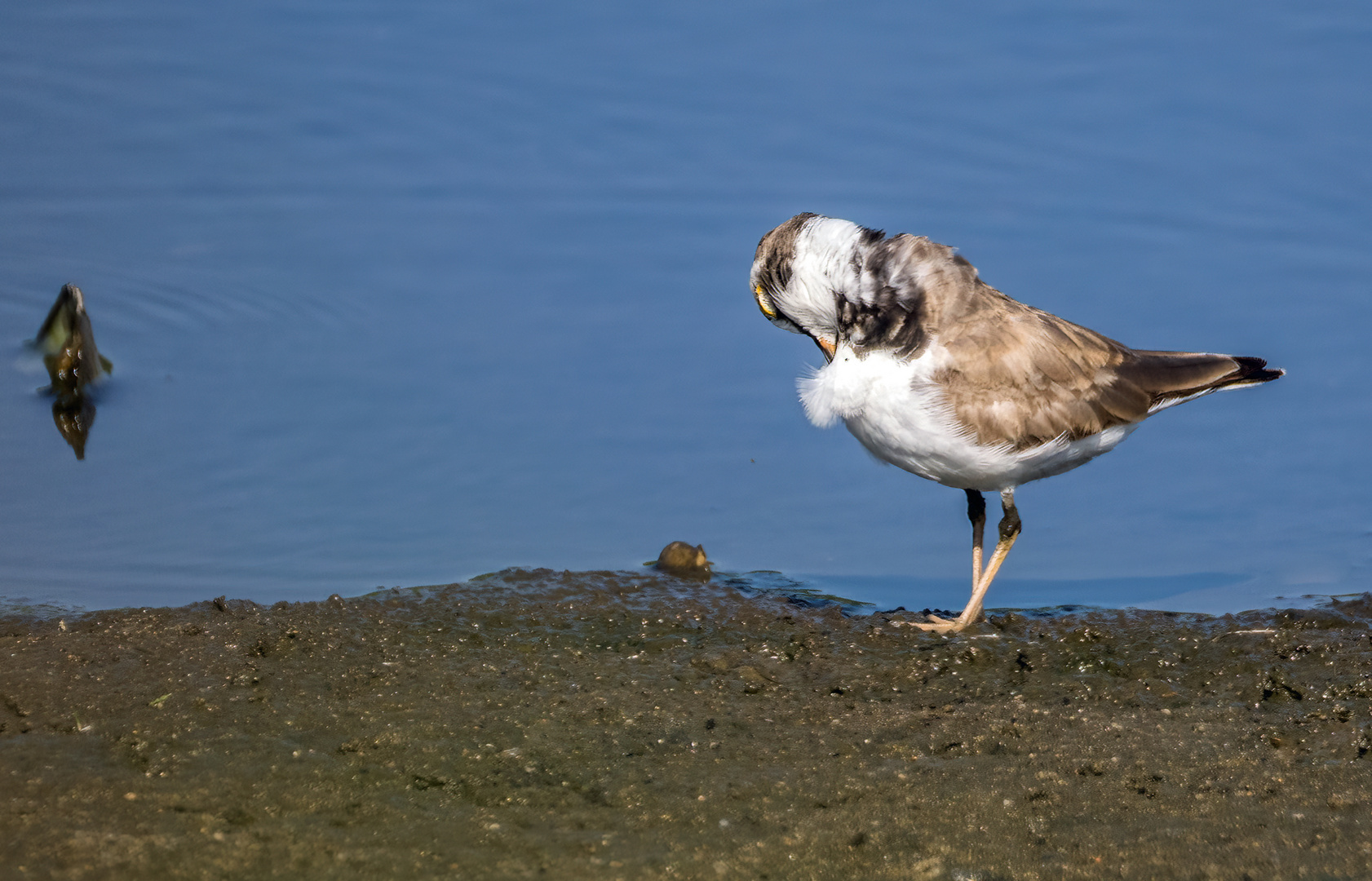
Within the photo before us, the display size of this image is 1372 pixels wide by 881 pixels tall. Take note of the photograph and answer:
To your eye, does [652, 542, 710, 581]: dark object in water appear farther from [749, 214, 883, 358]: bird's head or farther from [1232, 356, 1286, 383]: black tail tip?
[1232, 356, 1286, 383]: black tail tip

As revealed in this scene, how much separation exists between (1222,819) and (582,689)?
263cm

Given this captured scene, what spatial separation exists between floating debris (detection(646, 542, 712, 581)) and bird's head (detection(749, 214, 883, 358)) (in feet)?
4.77

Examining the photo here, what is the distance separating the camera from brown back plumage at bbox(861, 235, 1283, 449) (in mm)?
6891

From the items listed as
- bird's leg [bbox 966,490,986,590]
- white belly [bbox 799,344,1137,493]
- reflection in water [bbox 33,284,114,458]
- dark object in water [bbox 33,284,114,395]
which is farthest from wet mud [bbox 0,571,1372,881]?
dark object in water [bbox 33,284,114,395]

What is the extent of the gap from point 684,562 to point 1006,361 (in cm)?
222

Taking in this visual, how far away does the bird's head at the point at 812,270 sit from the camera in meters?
7.05

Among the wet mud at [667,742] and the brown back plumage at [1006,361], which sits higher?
the brown back plumage at [1006,361]

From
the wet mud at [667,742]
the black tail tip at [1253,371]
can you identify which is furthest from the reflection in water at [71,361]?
the black tail tip at [1253,371]

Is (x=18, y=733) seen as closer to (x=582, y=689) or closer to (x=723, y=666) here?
(x=582, y=689)

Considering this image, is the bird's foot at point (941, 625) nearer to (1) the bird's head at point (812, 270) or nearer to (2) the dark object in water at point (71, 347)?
(1) the bird's head at point (812, 270)

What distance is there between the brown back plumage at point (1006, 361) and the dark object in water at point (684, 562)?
182 cm

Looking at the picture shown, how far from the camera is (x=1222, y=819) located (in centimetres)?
455

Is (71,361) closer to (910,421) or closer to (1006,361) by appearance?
(910,421)

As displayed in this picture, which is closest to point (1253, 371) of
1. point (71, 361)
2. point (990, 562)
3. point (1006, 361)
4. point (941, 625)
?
point (1006, 361)
